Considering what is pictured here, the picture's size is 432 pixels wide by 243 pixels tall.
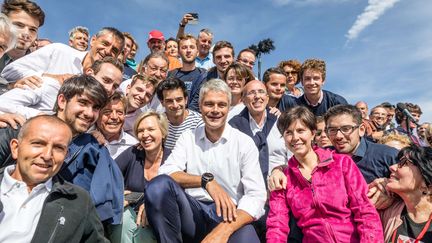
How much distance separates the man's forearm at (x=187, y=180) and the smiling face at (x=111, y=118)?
153cm

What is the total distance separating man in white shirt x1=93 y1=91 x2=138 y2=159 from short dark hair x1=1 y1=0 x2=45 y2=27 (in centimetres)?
184

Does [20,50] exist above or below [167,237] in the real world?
above

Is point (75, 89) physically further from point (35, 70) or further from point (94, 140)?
point (35, 70)

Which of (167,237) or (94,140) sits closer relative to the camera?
(167,237)

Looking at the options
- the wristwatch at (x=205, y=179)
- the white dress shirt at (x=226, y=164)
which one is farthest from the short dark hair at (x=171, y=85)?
the wristwatch at (x=205, y=179)

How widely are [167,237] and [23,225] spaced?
1286 millimetres

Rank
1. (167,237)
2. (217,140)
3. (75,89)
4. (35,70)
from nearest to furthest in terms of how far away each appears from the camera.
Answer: (167,237)
(75,89)
(217,140)
(35,70)

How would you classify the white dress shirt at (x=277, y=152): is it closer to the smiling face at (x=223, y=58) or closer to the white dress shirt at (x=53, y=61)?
the smiling face at (x=223, y=58)

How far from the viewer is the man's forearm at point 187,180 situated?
12.3 ft

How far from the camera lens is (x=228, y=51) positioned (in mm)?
7289

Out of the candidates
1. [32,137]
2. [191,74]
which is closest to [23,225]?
[32,137]

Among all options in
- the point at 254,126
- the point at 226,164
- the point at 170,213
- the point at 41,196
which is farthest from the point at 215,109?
the point at 41,196

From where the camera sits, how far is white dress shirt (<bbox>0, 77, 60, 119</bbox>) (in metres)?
3.77

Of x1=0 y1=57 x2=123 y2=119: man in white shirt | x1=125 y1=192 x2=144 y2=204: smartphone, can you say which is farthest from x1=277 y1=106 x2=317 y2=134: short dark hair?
x1=0 y1=57 x2=123 y2=119: man in white shirt
